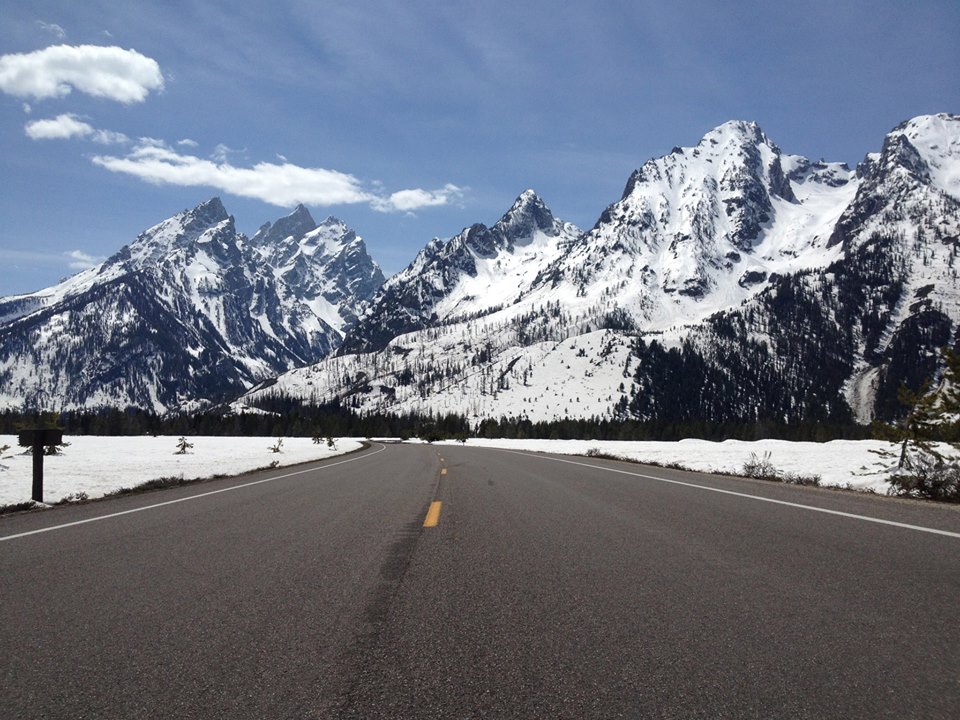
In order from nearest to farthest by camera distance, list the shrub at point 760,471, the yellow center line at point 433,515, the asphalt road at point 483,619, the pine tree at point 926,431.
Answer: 1. the asphalt road at point 483,619
2. the yellow center line at point 433,515
3. the pine tree at point 926,431
4. the shrub at point 760,471

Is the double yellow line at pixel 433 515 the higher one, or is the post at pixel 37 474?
the post at pixel 37 474

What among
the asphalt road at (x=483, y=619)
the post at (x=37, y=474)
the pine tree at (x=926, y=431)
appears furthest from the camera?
the pine tree at (x=926, y=431)

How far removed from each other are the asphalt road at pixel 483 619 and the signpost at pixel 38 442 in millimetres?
3489

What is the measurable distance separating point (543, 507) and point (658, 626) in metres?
6.59

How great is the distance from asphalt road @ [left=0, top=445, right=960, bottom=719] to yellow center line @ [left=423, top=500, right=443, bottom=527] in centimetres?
26

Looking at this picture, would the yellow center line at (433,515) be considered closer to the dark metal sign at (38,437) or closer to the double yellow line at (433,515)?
the double yellow line at (433,515)

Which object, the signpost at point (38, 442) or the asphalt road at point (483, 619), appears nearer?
the asphalt road at point (483, 619)

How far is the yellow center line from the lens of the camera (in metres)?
8.88

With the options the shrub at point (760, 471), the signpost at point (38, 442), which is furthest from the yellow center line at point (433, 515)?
the shrub at point (760, 471)

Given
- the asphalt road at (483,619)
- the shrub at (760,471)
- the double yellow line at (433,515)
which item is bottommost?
the shrub at (760,471)

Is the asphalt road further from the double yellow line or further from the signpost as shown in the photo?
the signpost

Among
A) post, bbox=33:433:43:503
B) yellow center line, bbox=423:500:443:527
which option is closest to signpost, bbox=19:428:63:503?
post, bbox=33:433:43:503

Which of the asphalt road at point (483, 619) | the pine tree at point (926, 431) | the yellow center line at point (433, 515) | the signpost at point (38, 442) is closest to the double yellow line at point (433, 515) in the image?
the yellow center line at point (433, 515)

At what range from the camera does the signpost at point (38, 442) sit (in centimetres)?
1208
